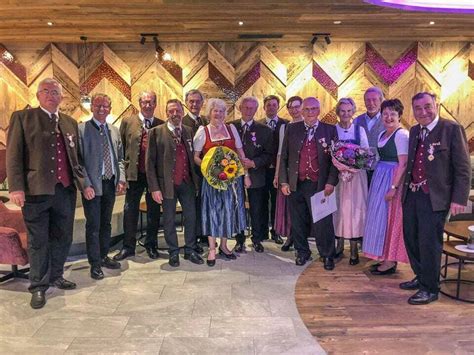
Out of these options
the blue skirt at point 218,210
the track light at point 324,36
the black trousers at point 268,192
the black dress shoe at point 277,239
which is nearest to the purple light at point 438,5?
the blue skirt at point 218,210

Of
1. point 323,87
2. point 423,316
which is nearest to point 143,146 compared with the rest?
point 423,316

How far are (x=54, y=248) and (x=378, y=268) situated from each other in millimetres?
2875

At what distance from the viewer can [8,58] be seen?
6.77 m

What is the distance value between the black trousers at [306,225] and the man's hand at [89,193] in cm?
181

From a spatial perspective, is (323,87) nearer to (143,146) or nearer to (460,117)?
(460,117)

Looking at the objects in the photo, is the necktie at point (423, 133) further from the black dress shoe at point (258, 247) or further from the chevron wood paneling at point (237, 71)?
the chevron wood paneling at point (237, 71)

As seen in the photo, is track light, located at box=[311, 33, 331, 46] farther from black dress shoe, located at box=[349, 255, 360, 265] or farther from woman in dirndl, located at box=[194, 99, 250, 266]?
black dress shoe, located at box=[349, 255, 360, 265]

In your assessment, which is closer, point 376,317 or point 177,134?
point 376,317

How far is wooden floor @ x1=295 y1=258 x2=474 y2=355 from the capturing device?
2.66m

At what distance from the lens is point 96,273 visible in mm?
3770

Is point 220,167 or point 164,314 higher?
point 220,167

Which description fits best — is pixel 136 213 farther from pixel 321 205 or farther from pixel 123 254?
pixel 321 205

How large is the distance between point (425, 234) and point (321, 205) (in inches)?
36.9

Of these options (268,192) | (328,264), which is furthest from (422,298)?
(268,192)
